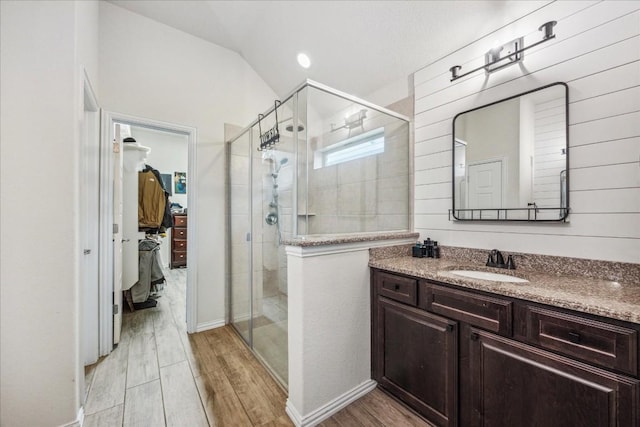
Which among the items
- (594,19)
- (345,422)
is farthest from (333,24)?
(345,422)

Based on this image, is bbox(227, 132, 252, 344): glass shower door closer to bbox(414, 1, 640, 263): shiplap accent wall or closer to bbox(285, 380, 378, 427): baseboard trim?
bbox(285, 380, 378, 427): baseboard trim

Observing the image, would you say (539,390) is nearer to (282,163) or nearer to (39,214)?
(282,163)

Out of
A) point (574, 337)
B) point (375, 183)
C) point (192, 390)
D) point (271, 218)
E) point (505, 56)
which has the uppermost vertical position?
point (505, 56)

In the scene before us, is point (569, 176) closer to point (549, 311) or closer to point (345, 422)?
point (549, 311)

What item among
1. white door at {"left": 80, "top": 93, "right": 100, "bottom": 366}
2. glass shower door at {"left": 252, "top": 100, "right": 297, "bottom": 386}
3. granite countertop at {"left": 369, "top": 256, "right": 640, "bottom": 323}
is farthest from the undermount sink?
white door at {"left": 80, "top": 93, "right": 100, "bottom": 366}

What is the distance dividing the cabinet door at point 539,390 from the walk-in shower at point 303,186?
3.74 feet

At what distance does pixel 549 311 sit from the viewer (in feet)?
3.44

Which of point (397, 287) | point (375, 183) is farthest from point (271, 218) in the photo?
point (397, 287)

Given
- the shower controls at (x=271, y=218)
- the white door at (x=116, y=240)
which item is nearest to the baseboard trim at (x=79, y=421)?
the white door at (x=116, y=240)

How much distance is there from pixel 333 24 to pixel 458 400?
2670 millimetres

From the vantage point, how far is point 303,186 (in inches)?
73.5

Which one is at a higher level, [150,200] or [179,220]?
[150,200]

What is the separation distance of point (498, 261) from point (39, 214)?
263 centimetres

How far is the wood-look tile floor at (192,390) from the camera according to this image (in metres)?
1.54
